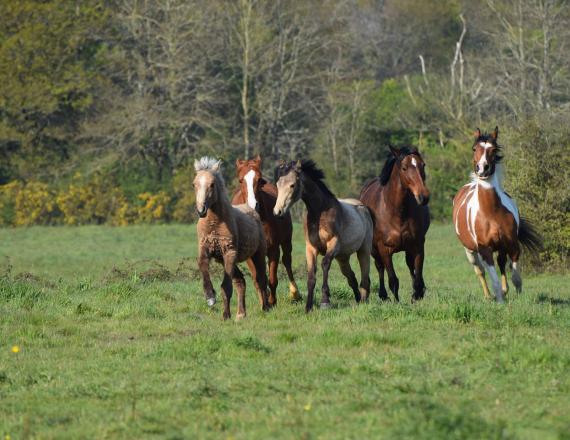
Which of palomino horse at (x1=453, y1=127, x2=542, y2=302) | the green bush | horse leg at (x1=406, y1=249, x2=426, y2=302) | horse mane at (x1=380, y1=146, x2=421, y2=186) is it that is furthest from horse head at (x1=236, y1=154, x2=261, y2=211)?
the green bush

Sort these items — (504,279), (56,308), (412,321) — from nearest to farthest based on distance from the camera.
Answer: (412,321) → (56,308) → (504,279)

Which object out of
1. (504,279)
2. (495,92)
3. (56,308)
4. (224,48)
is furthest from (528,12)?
(56,308)

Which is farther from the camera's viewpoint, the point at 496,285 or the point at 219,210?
the point at 496,285

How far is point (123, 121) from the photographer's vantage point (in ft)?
161

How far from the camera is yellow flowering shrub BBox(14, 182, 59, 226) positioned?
46062mm

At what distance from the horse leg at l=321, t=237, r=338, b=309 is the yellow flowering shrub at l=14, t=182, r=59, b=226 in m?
33.3

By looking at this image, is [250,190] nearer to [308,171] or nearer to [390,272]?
[308,171]

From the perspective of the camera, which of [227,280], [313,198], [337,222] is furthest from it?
[337,222]

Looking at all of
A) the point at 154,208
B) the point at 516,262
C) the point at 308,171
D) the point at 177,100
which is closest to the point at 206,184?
the point at 308,171

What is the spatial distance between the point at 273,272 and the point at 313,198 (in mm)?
1550

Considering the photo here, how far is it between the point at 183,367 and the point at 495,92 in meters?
33.6

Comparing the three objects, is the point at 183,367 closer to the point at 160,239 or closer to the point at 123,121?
the point at 160,239

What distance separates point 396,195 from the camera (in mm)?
15641

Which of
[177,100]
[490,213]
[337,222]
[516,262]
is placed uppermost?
[177,100]
